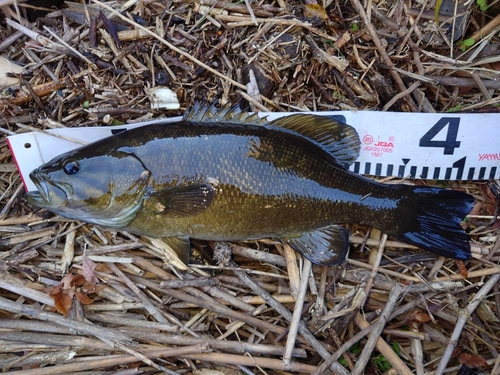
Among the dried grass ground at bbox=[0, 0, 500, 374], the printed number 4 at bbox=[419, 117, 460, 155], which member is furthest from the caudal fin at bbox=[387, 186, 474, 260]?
the printed number 4 at bbox=[419, 117, 460, 155]

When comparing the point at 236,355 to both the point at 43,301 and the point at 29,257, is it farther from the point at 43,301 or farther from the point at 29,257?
the point at 29,257

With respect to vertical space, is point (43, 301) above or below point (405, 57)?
below

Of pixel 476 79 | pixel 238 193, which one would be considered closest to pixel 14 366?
pixel 238 193

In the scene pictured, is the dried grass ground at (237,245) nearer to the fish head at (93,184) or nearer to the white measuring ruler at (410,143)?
the white measuring ruler at (410,143)

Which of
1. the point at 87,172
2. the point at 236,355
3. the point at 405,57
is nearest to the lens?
the point at 87,172

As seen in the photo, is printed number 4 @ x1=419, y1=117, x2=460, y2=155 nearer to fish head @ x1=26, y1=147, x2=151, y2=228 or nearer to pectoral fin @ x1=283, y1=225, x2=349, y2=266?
pectoral fin @ x1=283, y1=225, x2=349, y2=266

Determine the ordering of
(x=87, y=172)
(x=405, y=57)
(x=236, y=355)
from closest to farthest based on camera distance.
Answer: (x=87, y=172) < (x=236, y=355) < (x=405, y=57)
